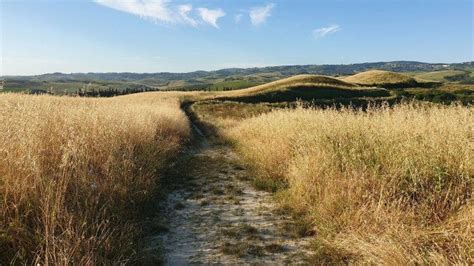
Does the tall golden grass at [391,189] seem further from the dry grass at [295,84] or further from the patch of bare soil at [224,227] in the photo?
the dry grass at [295,84]

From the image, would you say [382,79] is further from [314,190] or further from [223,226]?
[223,226]

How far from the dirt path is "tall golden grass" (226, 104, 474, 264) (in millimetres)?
502

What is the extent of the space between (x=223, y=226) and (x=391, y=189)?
8.95 ft

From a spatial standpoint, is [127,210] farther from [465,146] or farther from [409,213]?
[465,146]

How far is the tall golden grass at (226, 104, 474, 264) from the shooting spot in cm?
425

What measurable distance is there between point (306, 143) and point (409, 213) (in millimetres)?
4144

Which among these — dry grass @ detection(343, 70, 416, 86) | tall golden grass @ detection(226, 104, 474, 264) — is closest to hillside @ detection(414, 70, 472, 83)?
dry grass @ detection(343, 70, 416, 86)

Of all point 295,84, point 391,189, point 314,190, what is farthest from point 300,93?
point 391,189

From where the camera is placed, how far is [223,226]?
6617 mm

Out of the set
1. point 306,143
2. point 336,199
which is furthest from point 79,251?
point 306,143

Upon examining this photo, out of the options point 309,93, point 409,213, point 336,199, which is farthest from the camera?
point 309,93

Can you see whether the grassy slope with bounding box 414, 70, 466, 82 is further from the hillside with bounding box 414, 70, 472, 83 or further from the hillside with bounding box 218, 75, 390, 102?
the hillside with bounding box 218, 75, 390, 102

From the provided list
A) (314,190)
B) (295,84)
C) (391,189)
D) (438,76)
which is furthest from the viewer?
(438,76)

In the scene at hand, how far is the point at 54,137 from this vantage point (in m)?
6.71
